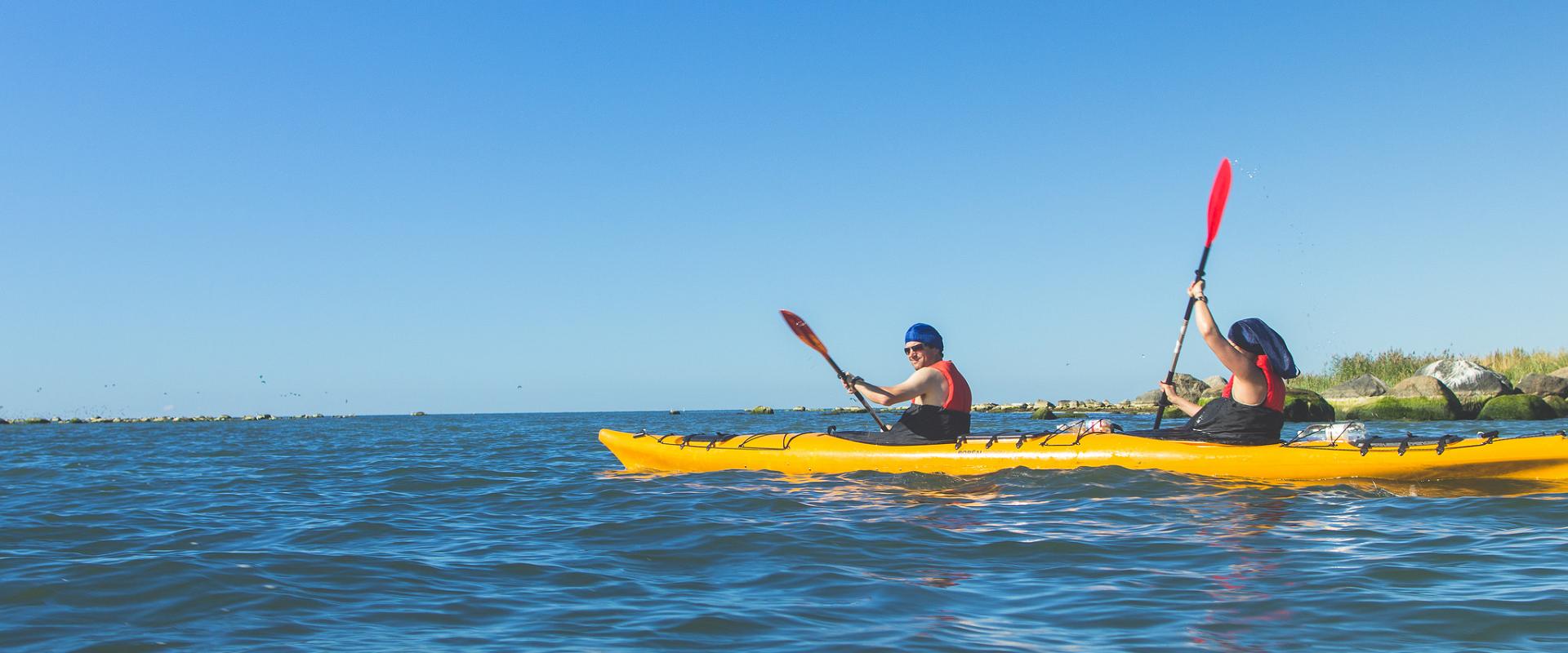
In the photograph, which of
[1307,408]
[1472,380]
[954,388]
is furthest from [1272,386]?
[1472,380]

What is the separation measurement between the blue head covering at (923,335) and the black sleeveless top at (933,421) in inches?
26.8

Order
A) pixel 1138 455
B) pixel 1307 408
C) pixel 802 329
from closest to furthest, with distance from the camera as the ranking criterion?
pixel 1138 455, pixel 802 329, pixel 1307 408

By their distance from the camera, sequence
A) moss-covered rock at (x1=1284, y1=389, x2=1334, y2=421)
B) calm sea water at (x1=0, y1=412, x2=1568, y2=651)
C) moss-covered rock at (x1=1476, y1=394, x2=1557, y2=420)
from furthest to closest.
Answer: moss-covered rock at (x1=1284, y1=389, x2=1334, y2=421), moss-covered rock at (x1=1476, y1=394, x2=1557, y2=420), calm sea water at (x1=0, y1=412, x2=1568, y2=651)

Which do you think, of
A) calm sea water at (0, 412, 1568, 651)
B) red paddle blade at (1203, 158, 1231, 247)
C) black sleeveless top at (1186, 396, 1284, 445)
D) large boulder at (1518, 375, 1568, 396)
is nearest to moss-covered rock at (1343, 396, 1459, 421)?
large boulder at (1518, 375, 1568, 396)

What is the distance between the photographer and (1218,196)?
10516 mm

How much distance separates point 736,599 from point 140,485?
28.0 ft

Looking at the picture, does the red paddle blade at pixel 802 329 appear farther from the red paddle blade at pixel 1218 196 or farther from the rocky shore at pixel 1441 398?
the rocky shore at pixel 1441 398

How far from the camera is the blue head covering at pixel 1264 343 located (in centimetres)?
772

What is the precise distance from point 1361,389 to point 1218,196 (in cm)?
1864

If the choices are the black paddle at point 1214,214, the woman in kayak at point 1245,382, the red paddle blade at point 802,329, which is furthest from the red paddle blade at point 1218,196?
the red paddle blade at point 802,329

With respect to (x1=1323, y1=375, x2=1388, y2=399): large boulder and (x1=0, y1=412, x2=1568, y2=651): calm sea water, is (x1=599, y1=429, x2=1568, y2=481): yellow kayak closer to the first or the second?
(x1=0, y1=412, x2=1568, y2=651): calm sea water

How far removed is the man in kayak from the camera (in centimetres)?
895

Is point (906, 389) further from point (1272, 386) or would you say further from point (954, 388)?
point (1272, 386)

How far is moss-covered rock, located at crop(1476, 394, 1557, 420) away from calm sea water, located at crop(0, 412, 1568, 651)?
55.7 feet
